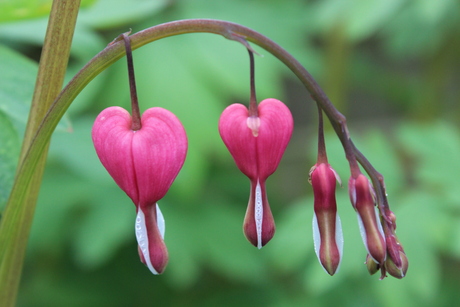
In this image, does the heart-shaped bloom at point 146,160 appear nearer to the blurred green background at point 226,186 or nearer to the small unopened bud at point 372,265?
the small unopened bud at point 372,265

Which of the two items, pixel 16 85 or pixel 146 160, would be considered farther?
pixel 16 85

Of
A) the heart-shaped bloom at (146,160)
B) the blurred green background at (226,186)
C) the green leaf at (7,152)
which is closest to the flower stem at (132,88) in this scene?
the heart-shaped bloom at (146,160)

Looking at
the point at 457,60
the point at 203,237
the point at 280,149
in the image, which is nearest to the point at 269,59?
the point at 203,237

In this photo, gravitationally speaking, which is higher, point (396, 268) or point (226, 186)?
point (226, 186)

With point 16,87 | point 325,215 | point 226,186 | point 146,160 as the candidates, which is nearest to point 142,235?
point 146,160

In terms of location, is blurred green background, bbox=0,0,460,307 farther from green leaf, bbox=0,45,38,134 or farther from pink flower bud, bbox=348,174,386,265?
pink flower bud, bbox=348,174,386,265

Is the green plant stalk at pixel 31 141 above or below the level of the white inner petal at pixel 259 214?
above

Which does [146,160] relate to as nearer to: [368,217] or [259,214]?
[259,214]
